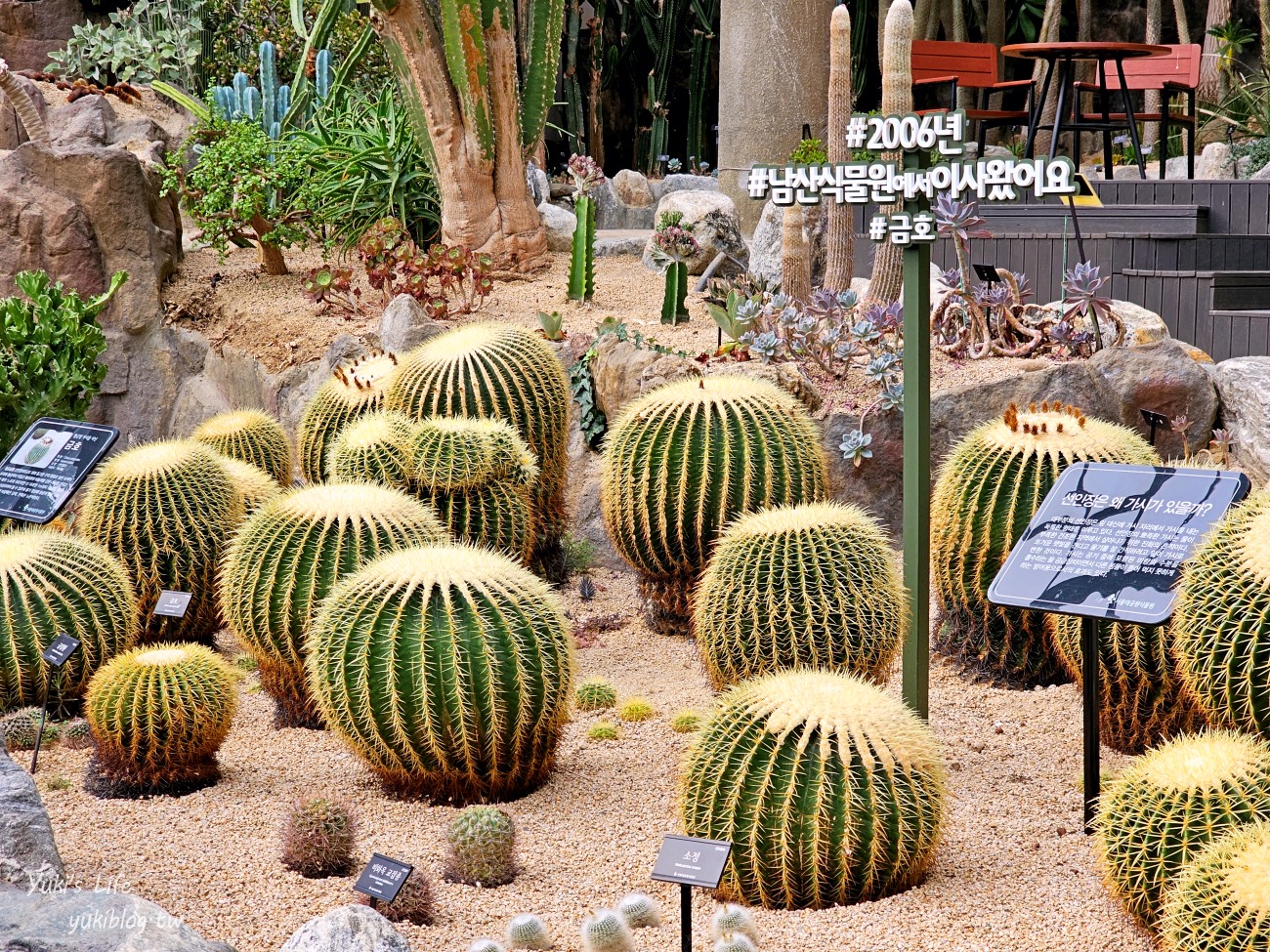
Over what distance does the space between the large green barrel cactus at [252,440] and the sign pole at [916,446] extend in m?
3.43

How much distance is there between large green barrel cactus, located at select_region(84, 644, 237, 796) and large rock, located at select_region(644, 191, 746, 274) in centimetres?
561

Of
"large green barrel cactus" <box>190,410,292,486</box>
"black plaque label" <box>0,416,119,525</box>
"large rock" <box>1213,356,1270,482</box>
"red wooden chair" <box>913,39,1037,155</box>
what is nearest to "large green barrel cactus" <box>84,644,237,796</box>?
"black plaque label" <box>0,416,119,525</box>

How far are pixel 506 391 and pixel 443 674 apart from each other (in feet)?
7.42

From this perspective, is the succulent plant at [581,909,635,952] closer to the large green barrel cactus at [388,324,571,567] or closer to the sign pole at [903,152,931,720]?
the sign pole at [903,152,931,720]

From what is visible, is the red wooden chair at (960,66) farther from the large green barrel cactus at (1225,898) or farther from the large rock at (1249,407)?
the large green barrel cactus at (1225,898)

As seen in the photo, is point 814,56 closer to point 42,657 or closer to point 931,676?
point 931,676

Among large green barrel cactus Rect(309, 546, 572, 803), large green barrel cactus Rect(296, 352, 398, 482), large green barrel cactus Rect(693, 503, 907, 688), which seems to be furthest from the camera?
large green barrel cactus Rect(296, 352, 398, 482)

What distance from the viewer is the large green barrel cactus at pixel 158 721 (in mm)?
3877

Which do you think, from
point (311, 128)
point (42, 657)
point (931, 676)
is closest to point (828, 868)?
point (931, 676)

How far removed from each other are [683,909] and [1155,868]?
0.99 metres

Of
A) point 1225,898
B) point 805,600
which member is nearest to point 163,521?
point 805,600

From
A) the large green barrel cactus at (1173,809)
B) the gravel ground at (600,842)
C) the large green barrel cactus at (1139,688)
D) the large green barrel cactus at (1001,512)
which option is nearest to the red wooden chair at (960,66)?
the large green barrel cactus at (1001,512)

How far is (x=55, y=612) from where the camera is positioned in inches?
177

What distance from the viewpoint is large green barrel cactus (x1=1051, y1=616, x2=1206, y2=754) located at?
3.78m
